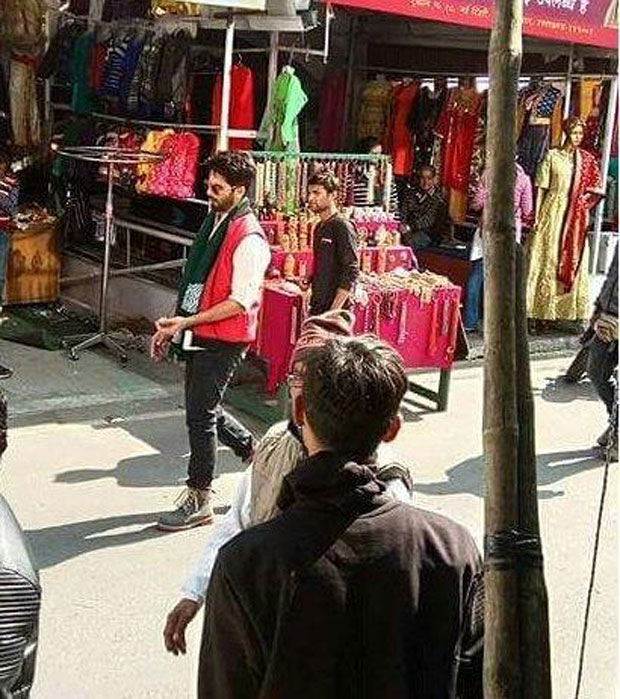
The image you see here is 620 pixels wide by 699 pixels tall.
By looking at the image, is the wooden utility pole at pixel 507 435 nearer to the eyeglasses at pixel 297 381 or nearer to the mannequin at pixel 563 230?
the eyeglasses at pixel 297 381

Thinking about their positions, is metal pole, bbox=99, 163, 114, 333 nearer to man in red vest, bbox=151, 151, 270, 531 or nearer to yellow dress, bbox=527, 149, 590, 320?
man in red vest, bbox=151, 151, 270, 531

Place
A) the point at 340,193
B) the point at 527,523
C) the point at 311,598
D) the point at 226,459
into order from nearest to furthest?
1. the point at 527,523
2. the point at 311,598
3. the point at 226,459
4. the point at 340,193

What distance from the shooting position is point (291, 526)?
1.95 metres

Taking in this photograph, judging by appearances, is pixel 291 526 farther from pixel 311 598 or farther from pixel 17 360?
pixel 17 360

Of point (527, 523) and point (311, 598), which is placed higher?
point (527, 523)

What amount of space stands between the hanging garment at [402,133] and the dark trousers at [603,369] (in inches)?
175

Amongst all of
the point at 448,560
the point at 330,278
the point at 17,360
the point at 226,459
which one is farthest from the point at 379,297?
the point at 448,560

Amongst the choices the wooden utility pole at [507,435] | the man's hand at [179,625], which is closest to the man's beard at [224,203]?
the man's hand at [179,625]

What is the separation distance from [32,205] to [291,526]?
335 inches

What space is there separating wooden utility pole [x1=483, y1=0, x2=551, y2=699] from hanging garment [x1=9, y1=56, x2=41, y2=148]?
9107 mm

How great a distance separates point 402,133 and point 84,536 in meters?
6.64

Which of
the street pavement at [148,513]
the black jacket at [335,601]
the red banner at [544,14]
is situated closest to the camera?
the black jacket at [335,601]

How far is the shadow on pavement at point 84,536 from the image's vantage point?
5.04 metres

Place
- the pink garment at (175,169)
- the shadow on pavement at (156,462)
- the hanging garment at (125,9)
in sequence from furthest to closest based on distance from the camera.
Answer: the hanging garment at (125,9) < the pink garment at (175,169) < the shadow on pavement at (156,462)
